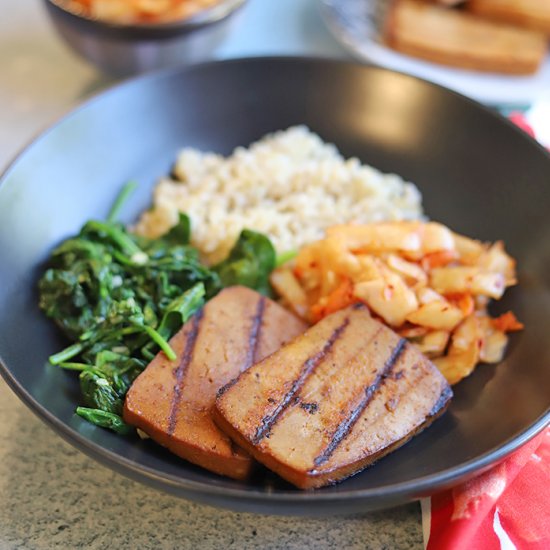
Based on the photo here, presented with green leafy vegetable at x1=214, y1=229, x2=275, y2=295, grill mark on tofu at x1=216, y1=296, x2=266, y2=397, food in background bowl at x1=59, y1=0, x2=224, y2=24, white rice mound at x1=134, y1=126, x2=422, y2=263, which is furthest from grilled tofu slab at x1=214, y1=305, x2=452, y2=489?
food in background bowl at x1=59, y1=0, x2=224, y2=24

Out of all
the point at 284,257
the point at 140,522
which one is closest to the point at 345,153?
the point at 284,257

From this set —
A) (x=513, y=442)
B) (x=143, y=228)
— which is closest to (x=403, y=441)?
(x=513, y=442)

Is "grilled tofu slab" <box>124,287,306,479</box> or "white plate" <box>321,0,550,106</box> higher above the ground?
"white plate" <box>321,0,550,106</box>

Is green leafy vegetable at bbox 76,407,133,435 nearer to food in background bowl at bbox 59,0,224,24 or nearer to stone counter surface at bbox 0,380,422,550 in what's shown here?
stone counter surface at bbox 0,380,422,550

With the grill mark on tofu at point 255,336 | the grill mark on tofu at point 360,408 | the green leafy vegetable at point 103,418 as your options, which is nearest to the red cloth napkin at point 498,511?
the grill mark on tofu at point 360,408

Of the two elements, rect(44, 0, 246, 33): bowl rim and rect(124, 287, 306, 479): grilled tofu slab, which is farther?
rect(44, 0, 246, 33): bowl rim

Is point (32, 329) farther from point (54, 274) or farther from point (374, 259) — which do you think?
point (374, 259)
